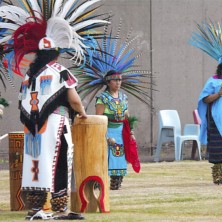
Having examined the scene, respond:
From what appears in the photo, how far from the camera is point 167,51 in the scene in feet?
76.9

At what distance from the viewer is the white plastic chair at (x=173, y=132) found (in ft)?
72.0

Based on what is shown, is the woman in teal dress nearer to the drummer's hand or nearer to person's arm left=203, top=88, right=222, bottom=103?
person's arm left=203, top=88, right=222, bottom=103

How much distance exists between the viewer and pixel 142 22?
23.1 m

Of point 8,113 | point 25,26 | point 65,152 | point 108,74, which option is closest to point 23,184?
point 65,152

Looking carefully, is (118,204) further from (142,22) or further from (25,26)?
(142,22)

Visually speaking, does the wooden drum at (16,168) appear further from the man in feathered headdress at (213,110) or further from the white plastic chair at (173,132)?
the white plastic chair at (173,132)

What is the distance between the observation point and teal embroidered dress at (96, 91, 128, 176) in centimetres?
1534

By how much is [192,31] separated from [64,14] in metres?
11.8

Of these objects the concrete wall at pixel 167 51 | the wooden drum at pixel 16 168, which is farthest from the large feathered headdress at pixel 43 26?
the concrete wall at pixel 167 51

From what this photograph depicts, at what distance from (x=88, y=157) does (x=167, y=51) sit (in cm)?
1159

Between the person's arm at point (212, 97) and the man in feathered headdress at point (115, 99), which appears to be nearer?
the man in feathered headdress at point (115, 99)

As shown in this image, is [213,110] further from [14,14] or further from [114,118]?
[14,14]

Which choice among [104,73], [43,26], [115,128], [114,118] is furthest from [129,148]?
[43,26]

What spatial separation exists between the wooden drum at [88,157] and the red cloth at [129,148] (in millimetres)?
3383
